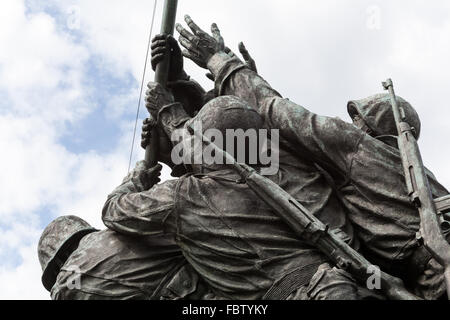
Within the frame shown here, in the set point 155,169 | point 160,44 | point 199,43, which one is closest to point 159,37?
point 160,44

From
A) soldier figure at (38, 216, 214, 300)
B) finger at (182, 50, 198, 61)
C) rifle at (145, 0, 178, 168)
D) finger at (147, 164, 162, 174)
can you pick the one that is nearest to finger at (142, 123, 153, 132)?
rifle at (145, 0, 178, 168)

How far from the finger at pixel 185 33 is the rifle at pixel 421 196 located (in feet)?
7.28

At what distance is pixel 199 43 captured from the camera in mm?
8781

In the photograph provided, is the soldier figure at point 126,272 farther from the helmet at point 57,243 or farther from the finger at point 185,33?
the finger at point 185,33

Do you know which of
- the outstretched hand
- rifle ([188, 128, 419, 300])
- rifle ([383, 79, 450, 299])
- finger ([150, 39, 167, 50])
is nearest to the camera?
rifle ([383, 79, 450, 299])

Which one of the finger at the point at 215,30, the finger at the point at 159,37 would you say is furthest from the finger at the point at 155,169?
the finger at the point at 215,30

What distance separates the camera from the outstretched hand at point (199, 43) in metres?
8.75

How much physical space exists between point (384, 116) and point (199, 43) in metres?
1.99

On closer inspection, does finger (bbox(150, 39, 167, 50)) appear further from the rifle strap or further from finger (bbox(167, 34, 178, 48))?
the rifle strap

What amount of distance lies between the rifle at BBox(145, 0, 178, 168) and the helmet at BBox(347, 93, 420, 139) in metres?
1.93

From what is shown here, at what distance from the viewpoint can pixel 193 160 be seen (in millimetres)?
7676

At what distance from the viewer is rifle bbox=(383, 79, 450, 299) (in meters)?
6.46
